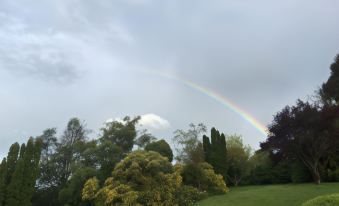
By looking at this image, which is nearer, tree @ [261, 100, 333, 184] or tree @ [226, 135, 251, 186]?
tree @ [261, 100, 333, 184]

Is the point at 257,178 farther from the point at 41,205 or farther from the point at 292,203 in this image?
the point at 41,205

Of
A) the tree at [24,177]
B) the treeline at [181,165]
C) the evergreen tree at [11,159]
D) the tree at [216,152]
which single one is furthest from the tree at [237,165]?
the evergreen tree at [11,159]

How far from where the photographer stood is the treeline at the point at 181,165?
2594cm

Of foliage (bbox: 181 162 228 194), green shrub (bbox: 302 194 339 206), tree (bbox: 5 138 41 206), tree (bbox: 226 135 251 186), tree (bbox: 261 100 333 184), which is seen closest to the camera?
green shrub (bbox: 302 194 339 206)

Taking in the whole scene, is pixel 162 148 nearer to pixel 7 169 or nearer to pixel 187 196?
pixel 187 196

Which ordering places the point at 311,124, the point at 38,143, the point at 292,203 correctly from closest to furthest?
the point at 292,203 < the point at 311,124 < the point at 38,143

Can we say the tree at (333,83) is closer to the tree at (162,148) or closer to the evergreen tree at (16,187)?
the tree at (162,148)

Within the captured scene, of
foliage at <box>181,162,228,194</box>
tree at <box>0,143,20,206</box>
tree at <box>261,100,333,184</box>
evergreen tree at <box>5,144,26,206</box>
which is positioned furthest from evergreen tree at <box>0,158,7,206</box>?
tree at <box>261,100,333,184</box>

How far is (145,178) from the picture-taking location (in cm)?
2547

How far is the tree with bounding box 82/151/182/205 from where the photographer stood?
2445 cm

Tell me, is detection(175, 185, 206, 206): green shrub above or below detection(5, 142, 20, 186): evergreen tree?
below

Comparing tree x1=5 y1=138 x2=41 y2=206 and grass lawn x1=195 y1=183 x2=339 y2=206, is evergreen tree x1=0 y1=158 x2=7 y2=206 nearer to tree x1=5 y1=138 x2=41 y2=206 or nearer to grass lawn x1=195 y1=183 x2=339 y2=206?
tree x1=5 y1=138 x2=41 y2=206

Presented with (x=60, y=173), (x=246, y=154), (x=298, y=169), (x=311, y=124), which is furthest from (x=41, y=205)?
(x=311, y=124)

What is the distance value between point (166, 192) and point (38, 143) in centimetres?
1882
